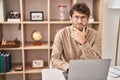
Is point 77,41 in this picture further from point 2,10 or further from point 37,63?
point 2,10

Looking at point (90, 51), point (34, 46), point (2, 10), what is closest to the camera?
point (90, 51)

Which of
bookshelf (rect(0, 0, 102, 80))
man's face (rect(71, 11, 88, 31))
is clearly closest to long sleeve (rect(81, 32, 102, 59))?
man's face (rect(71, 11, 88, 31))

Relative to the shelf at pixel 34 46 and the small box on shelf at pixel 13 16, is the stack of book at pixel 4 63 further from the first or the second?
the small box on shelf at pixel 13 16

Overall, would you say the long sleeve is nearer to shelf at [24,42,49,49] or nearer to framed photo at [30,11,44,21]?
shelf at [24,42,49,49]

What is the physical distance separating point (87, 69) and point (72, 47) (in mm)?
763

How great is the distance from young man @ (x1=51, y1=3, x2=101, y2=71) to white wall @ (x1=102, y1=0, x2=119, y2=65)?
1.13 meters

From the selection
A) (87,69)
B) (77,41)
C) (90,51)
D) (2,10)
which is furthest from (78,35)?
(2,10)

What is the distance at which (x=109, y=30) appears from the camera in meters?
3.13

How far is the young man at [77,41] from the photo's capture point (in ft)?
6.21

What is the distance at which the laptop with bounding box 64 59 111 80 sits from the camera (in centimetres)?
121

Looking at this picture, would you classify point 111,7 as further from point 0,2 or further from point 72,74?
point 72,74

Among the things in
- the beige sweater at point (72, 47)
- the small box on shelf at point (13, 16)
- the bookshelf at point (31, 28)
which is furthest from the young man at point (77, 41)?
the small box on shelf at point (13, 16)

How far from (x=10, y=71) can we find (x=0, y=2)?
1.03 meters

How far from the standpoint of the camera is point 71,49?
1.95 metres
